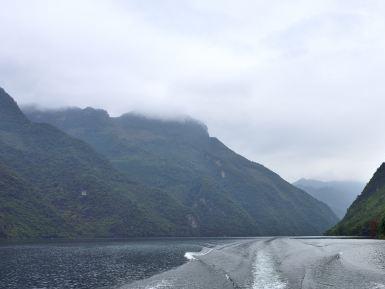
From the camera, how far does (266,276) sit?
9600 cm

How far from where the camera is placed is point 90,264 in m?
132

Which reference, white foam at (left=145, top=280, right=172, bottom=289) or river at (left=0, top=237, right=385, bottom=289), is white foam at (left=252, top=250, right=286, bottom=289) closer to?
river at (left=0, top=237, right=385, bottom=289)

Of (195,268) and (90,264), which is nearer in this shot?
(195,268)

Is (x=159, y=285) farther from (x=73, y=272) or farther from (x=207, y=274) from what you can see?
(x=73, y=272)

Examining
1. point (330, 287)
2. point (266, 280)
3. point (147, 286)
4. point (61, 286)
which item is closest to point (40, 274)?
point (61, 286)

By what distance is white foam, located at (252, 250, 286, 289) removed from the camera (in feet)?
273

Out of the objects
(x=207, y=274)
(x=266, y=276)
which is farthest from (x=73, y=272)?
(x=266, y=276)

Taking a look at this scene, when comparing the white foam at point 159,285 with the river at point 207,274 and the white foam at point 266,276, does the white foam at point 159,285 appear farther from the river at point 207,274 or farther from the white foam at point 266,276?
the white foam at point 266,276

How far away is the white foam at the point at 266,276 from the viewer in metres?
83.1

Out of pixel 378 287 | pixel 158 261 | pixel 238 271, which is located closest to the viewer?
pixel 378 287

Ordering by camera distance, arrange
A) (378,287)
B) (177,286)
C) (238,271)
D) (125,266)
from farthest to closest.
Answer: (125,266) < (238,271) < (177,286) < (378,287)

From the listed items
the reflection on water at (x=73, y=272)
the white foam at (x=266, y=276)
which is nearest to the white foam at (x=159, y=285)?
the reflection on water at (x=73, y=272)

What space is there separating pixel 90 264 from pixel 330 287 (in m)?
73.6

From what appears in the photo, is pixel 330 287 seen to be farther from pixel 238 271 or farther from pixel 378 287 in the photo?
pixel 238 271
